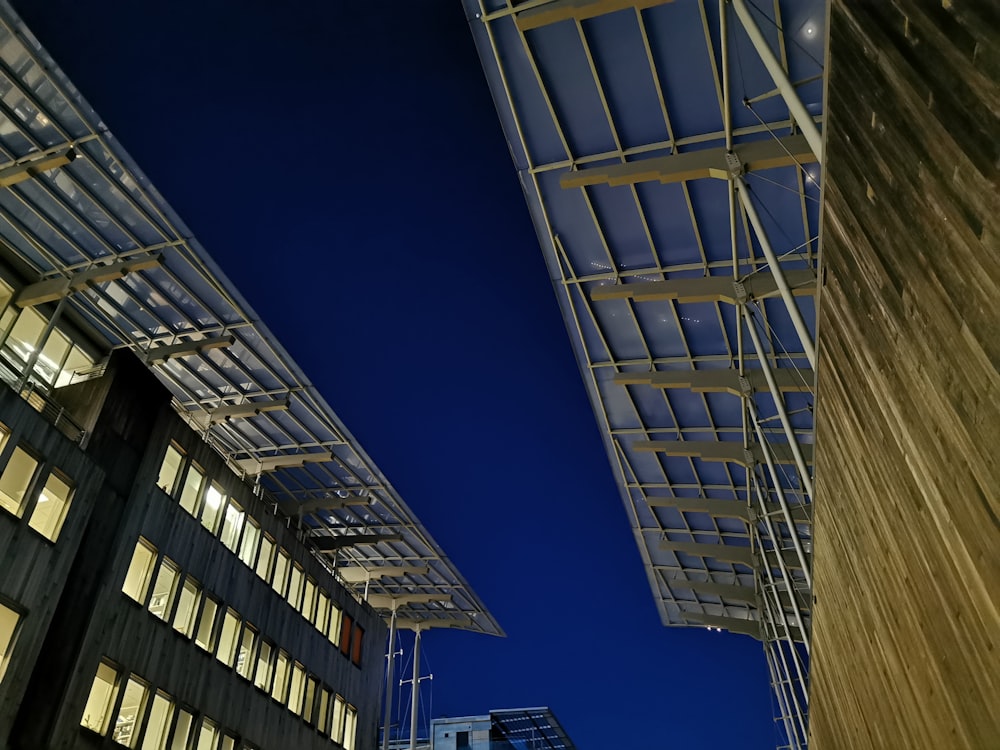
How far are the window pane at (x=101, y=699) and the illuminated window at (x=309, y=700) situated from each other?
39.5 ft

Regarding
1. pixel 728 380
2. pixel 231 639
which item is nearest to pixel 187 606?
pixel 231 639

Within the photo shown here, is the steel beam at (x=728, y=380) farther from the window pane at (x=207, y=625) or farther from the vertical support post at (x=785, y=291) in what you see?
the window pane at (x=207, y=625)

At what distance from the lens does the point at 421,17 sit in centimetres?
1872

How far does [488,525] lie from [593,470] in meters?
11.4

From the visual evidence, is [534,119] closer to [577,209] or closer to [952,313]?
[577,209]

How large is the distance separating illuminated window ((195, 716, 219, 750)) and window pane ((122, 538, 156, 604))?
5.21m

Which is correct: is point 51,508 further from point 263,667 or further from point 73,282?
point 263,667

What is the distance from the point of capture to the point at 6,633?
16.7 metres

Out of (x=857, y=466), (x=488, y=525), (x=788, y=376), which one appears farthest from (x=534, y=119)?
(x=488, y=525)

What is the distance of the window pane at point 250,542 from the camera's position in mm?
27906

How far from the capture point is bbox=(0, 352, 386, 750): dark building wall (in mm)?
18438

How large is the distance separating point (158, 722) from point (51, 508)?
303 inches

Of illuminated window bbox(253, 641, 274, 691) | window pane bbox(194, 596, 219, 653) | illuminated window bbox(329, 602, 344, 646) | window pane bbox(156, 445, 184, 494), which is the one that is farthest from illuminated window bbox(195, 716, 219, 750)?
illuminated window bbox(329, 602, 344, 646)

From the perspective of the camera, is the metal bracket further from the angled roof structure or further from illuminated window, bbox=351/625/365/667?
illuminated window, bbox=351/625/365/667
